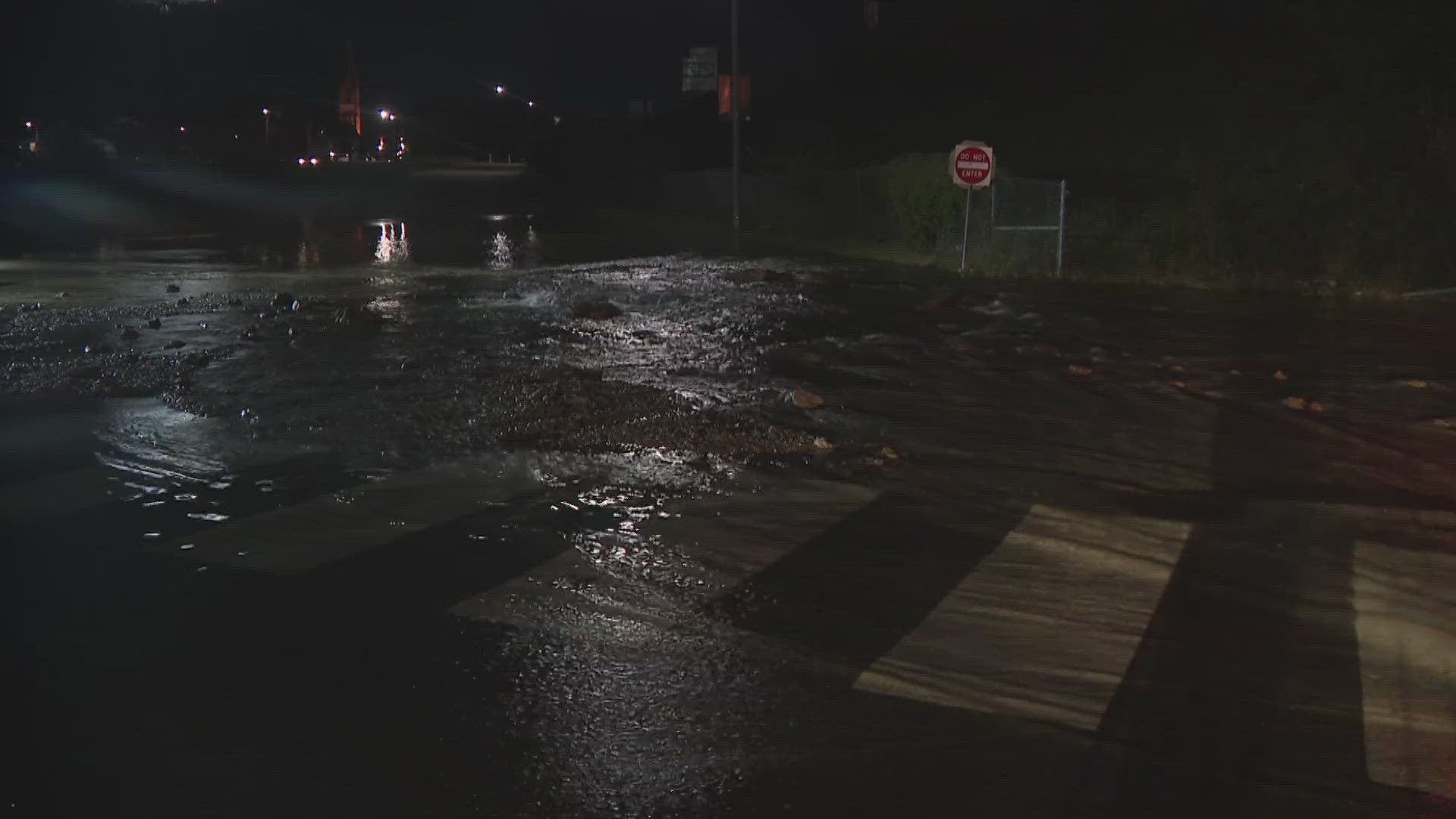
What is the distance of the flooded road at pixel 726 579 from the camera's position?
5.07 m

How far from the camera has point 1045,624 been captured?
6680 millimetres

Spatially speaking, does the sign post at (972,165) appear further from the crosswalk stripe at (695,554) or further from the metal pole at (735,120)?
the crosswalk stripe at (695,554)

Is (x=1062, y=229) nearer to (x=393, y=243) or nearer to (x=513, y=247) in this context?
(x=513, y=247)

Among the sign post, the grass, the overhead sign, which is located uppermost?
the overhead sign

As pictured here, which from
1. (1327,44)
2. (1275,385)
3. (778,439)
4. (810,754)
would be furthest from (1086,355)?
(1327,44)

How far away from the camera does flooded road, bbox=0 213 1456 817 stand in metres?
5.07

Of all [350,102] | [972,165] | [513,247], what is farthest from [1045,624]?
[350,102]

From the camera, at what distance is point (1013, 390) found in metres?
13.0

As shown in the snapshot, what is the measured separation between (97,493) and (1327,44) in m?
28.5

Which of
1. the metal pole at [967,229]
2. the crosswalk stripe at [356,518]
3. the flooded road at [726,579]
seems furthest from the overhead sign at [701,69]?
the crosswalk stripe at [356,518]

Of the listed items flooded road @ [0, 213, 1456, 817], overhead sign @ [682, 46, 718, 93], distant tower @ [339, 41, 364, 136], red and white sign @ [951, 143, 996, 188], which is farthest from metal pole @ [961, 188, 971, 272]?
distant tower @ [339, 41, 364, 136]

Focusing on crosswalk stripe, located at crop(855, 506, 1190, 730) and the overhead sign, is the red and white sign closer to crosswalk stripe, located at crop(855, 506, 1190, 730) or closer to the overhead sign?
crosswalk stripe, located at crop(855, 506, 1190, 730)

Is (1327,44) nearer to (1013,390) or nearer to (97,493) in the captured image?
(1013,390)

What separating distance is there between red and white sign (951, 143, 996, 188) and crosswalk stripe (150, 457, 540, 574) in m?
18.4
